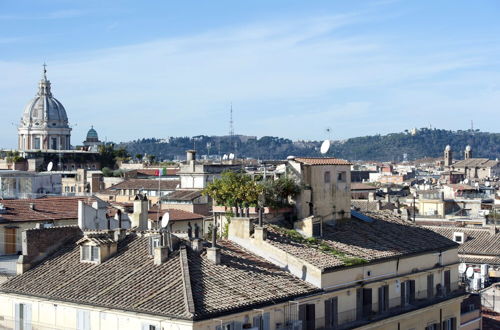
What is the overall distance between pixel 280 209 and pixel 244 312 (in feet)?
30.5

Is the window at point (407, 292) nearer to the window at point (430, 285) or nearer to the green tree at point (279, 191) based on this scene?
the window at point (430, 285)

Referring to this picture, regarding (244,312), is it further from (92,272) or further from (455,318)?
(455,318)

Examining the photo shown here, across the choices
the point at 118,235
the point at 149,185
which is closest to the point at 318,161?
the point at 118,235

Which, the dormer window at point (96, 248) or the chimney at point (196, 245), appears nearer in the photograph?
the chimney at point (196, 245)

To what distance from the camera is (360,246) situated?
1296 inches

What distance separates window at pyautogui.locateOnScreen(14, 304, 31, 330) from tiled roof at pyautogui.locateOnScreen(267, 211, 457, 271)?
8210mm

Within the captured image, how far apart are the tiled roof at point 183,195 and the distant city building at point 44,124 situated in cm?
10783

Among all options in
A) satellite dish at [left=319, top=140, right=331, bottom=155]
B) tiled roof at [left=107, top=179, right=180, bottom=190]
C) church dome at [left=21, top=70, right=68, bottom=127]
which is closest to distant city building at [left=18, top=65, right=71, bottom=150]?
church dome at [left=21, top=70, right=68, bottom=127]

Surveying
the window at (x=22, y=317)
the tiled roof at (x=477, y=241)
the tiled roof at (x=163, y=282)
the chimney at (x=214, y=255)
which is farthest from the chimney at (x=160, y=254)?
the tiled roof at (x=477, y=241)

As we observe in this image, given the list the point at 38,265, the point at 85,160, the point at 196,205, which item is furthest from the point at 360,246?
the point at 85,160

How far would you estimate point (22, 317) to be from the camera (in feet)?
90.9

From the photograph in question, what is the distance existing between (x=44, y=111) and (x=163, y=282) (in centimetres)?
15065

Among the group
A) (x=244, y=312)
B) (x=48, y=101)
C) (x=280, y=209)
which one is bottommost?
(x=244, y=312)

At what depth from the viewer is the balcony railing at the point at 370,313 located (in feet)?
92.2
